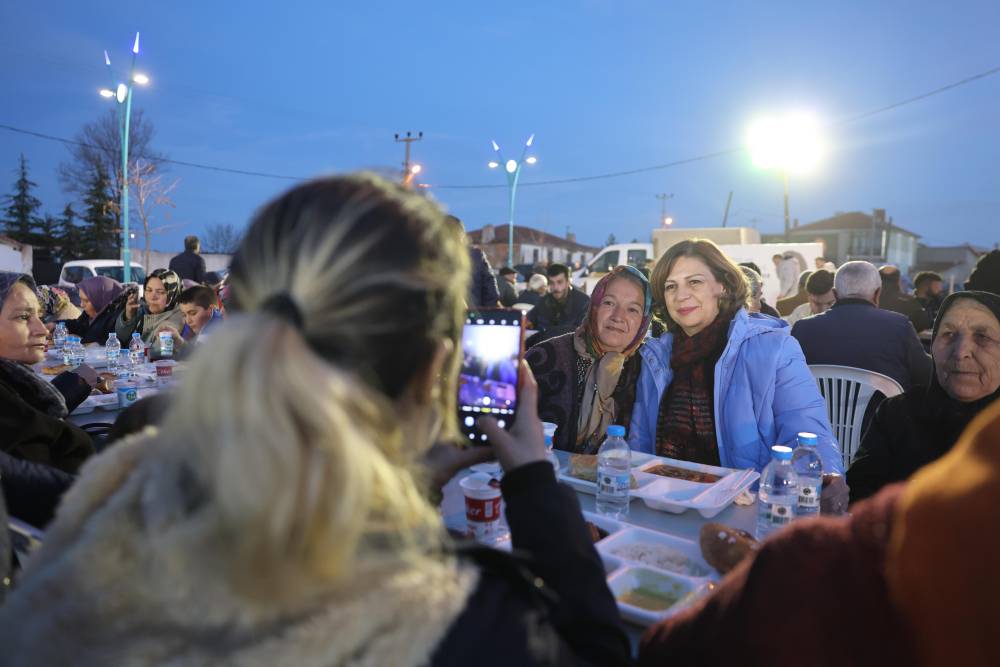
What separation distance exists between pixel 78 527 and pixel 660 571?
1386mm

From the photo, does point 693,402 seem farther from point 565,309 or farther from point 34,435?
point 565,309

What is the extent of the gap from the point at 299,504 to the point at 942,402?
310cm

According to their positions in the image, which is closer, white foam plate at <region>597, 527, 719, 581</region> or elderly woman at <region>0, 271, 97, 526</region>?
white foam plate at <region>597, 527, 719, 581</region>

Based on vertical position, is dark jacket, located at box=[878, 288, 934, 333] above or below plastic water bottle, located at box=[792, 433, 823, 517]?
above

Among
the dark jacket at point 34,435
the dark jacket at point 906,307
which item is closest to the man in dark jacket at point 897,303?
the dark jacket at point 906,307

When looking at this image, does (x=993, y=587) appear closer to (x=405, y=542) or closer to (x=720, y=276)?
(x=405, y=542)

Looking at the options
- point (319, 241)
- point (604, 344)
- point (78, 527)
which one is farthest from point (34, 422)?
point (604, 344)

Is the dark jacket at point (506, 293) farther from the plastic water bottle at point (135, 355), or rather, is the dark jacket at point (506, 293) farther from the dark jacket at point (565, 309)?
the plastic water bottle at point (135, 355)

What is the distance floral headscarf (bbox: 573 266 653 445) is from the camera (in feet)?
11.5

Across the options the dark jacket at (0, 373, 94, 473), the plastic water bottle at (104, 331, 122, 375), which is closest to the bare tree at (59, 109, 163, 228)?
the plastic water bottle at (104, 331, 122, 375)

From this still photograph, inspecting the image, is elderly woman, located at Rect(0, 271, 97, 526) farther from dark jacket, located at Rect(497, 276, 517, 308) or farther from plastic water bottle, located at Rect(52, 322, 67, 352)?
dark jacket, located at Rect(497, 276, 517, 308)

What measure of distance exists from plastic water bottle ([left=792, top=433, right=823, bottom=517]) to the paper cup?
1.10 m

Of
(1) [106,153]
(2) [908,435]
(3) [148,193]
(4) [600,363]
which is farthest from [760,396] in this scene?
(1) [106,153]

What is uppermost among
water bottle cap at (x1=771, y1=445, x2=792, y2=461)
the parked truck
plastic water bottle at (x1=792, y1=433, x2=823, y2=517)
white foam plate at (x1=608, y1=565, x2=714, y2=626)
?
the parked truck
